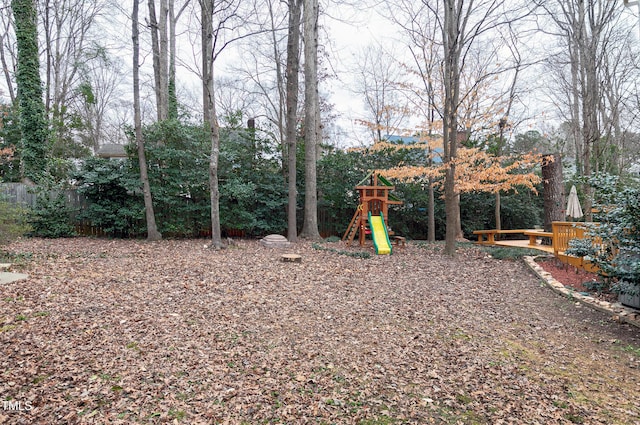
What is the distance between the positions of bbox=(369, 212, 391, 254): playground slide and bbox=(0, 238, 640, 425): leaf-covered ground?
296cm

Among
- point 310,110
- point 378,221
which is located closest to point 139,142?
point 310,110

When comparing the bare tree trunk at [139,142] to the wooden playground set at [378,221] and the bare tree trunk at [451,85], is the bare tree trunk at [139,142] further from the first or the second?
the bare tree trunk at [451,85]

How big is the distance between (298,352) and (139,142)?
27.0ft

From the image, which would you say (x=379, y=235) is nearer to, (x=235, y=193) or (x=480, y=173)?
(x=480, y=173)

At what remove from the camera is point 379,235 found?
956cm

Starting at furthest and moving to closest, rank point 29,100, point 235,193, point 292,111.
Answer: point 29,100
point 292,111
point 235,193

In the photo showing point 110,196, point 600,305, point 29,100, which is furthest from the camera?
point 29,100

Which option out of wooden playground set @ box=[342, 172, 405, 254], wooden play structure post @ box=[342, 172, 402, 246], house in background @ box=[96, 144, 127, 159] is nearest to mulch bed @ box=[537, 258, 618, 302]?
wooden playground set @ box=[342, 172, 405, 254]

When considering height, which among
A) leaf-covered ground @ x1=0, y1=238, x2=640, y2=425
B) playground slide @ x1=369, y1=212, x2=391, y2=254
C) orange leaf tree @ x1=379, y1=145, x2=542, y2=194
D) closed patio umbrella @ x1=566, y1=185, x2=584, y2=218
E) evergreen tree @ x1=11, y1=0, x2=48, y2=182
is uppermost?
evergreen tree @ x1=11, y1=0, x2=48, y2=182

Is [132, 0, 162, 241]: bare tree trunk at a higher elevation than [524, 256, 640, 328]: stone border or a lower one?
higher

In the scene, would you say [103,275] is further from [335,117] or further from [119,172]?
[335,117]

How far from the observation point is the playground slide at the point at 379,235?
350 inches

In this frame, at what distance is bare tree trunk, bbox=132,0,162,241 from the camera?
895 cm

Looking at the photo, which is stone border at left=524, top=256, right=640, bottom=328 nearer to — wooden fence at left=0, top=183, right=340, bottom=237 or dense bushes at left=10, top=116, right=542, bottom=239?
dense bushes at left=10, top=116, right=542, bottom=239
